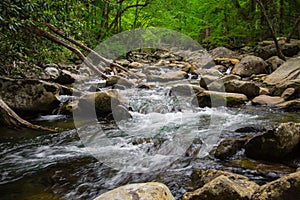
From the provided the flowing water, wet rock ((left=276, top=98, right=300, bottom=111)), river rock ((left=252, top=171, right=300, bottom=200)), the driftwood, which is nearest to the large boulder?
wet rock ((left=276, top=98, right=300, bottom=111))

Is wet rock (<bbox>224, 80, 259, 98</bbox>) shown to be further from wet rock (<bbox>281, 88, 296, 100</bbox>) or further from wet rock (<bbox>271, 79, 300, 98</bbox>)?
wet rock (<bbox>281, 88, 296, 100</bbox>)

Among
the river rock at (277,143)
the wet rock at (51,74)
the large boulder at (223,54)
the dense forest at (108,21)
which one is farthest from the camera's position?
the large boulder at (223,54)

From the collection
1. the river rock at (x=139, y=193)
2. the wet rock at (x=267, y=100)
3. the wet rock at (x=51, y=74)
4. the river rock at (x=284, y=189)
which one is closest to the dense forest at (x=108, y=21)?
the wet rock at (x=51, y=74)

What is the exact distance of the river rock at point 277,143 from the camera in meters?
3.29

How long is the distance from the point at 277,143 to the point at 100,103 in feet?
13.9

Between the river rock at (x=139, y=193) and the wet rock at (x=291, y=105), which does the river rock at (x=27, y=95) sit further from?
the wet rock at (x=291, y=105)

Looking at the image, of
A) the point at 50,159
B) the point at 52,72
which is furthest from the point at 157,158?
the point at 52,72

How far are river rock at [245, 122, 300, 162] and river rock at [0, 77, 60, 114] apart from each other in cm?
516

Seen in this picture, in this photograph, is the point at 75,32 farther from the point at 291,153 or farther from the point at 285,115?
the point at 285,115

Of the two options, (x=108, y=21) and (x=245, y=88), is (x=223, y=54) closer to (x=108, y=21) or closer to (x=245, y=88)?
(x=108, y=21)

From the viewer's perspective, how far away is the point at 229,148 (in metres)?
3.75

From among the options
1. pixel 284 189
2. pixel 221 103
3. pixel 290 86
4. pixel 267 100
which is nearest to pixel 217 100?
pixel 221 103

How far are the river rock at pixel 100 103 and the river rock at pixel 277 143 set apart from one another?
12.5ft

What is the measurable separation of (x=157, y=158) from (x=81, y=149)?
4.76 ft
